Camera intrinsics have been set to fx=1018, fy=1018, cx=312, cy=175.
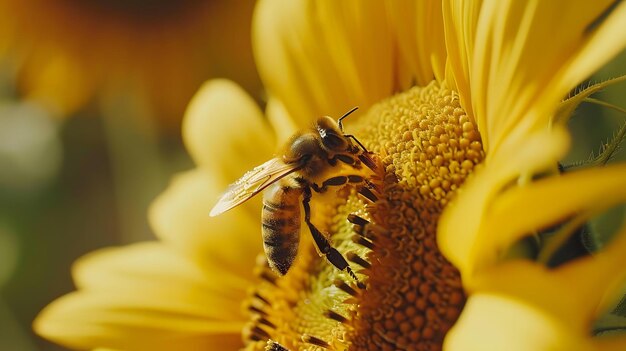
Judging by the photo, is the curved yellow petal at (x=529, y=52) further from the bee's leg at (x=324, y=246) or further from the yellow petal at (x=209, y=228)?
the yellow petal at (x=209, y=228)

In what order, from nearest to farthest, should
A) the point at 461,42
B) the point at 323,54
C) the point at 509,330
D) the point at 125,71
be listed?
the point at 509,330
the point at 461,42
the point at 323,54
the point at 125,71

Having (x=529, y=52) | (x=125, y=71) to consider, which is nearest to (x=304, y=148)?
(x=529, y=52)

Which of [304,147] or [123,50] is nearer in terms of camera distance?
[304,147]

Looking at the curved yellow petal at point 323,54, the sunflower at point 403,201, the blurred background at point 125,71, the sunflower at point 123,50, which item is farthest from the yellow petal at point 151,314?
the sunflower at point 123,50

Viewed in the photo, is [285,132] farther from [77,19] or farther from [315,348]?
[77,19]

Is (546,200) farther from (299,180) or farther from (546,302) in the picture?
(299,180)

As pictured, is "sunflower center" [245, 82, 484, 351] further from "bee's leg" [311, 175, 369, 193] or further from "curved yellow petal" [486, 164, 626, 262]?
"curved yellow petal" [486, 164, 626, 262]

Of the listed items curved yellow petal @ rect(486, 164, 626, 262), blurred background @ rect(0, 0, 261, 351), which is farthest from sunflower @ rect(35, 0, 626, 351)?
blurred background @ rect(0, 0, 261, 351)
